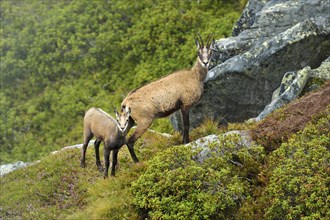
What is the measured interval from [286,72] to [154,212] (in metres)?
8.31

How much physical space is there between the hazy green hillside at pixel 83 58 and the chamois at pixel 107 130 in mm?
8888

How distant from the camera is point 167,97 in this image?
1451cm

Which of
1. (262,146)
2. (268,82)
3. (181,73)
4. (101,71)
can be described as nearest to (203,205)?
(262,146)

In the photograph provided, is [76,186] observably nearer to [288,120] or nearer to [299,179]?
[288,120]

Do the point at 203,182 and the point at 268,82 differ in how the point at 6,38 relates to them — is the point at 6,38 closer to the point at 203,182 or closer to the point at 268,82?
the point at 268,82

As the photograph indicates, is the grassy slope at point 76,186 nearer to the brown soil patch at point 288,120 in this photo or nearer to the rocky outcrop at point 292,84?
the brown soil patch at point 288,120

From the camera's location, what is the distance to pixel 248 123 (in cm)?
1459

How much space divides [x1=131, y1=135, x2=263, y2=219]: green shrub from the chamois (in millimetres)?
1695

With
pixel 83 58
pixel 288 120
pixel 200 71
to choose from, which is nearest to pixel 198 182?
pixel 288 120

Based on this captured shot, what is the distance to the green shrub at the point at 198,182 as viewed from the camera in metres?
10.9

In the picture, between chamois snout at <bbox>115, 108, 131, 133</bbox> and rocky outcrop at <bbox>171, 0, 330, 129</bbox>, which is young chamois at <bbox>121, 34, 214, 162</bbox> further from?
rocky outcrop at <bbox>171, 0, 330, 129</bbox>

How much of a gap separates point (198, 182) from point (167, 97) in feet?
12.8

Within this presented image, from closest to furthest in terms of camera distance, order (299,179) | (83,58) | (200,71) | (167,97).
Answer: (299,179), (167,97), (200,71), (83,58)

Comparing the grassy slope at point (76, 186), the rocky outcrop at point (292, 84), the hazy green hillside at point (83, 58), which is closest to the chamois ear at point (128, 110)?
the grassy slope at point (76, 186)
